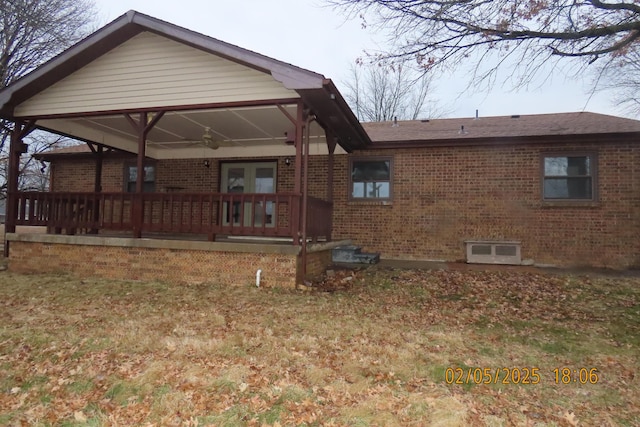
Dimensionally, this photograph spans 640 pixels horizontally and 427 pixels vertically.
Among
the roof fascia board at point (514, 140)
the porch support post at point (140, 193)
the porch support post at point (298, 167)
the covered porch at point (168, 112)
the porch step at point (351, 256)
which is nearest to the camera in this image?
the porch support post at point (298, 167)

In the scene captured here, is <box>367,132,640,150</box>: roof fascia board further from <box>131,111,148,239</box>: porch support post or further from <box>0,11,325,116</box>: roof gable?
<box>131,111,148,239</box>: porch support post

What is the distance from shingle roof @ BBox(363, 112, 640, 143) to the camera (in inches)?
364

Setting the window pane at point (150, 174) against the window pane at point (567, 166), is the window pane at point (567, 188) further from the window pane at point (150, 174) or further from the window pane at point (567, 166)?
the window pane at point (150, 174)

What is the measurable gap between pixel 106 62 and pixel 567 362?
9.15 metres

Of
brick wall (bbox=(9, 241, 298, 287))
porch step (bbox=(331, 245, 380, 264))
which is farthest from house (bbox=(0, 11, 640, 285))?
porch step (bbox=(331, 245, 380, 264))

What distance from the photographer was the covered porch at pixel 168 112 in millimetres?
6848

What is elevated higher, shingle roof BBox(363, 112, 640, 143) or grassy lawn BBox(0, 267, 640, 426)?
shingle roof BBox(363, 112, 640, 143)

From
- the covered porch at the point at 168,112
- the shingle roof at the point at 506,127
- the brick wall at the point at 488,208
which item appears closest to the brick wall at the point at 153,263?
the covered porch at the point at 168,112

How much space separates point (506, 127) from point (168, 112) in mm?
8408

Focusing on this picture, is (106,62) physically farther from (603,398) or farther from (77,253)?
(603,398)

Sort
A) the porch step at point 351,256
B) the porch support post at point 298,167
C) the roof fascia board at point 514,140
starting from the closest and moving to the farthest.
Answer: the porch support post at point 298,167 → the roof fascia board at point 514,140 → the porch step at point 351,256

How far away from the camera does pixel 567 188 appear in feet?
30.4

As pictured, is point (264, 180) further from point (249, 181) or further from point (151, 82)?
point (151, 82)

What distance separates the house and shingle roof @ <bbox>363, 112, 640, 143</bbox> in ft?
0.25
